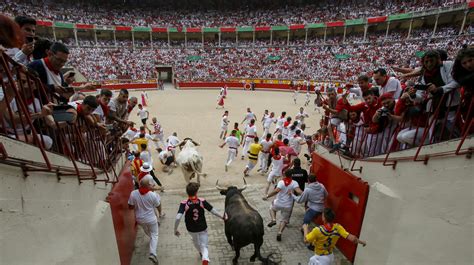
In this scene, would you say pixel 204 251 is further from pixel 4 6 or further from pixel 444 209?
pixel 4 6

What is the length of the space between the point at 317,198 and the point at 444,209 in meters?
2.79

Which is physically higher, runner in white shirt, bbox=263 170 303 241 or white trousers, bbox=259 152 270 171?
runner in white shirt, bbox=263 170 303 241

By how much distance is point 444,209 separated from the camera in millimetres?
3068

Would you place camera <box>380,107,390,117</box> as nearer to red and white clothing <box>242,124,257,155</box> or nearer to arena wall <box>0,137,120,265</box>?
arena wall <box>0,137,120,265</box>

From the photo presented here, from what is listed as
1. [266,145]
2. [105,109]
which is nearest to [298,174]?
[266,145]

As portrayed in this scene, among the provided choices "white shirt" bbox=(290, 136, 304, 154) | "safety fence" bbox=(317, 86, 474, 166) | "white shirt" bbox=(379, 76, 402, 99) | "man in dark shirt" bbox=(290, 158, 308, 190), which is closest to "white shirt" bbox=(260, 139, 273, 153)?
"white shirt" bbox=(290, 136, 304, 154)

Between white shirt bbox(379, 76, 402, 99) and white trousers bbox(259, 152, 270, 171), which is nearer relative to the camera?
white shirt bbox(379, 76, 402, 99)

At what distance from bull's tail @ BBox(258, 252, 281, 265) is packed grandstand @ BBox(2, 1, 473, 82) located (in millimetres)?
35310

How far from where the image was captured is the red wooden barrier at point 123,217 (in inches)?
182

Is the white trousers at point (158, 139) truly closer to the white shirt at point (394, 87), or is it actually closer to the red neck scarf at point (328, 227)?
the red neck scarf at point (328, 227)

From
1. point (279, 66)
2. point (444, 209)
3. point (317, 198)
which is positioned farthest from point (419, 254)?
point (279, 66)

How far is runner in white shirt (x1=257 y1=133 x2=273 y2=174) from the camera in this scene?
9.34m

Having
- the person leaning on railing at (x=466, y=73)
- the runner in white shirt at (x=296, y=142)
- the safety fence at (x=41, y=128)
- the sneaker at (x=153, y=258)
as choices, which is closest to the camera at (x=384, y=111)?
the person leaning on railing at (x=466, y=73)

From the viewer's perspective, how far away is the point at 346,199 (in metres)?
5.46
